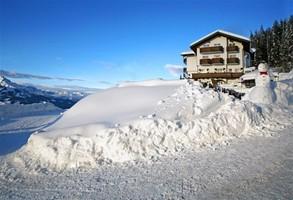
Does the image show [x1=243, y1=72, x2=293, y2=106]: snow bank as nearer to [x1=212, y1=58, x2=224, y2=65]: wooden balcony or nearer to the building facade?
the building facade

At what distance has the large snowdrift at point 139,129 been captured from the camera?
1027 cm

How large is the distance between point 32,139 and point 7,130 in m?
13.5

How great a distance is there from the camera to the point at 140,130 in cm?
1101

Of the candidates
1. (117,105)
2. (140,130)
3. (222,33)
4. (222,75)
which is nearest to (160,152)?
(140,130)

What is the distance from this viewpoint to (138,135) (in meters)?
10.8

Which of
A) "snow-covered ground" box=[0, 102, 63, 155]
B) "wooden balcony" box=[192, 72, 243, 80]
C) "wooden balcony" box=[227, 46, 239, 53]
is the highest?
"wooden balcony" box=[227, 46, 239, 53]

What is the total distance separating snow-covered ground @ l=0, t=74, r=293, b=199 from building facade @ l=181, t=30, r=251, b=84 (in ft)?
105

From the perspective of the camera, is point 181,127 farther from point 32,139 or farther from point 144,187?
point 32,139

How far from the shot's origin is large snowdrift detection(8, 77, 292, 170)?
404 inches

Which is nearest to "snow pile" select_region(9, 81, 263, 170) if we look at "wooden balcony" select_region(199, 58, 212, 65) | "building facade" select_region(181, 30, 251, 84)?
"building facade" select_region(181, 30, 251, 84)

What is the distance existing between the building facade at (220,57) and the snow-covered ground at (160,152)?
32.1 metres

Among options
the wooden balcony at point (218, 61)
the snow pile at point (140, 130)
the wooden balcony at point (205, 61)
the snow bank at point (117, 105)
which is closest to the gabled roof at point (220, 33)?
the wooden balcony at point (205, 61)

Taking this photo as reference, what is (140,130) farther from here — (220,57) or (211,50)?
(220,57)

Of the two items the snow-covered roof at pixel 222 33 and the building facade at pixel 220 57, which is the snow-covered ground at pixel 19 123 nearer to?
the building facade at pixel 220 57
